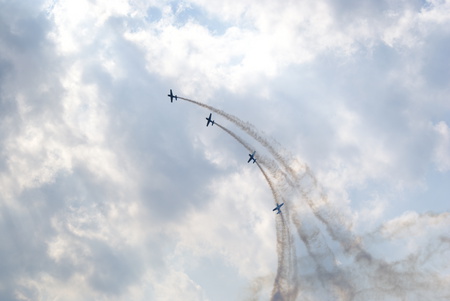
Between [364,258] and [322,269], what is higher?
[364,258]

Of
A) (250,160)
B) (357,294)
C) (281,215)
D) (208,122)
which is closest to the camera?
(357,294)

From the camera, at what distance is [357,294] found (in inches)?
3873

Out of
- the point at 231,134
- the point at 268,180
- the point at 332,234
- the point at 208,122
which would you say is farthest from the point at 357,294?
the point at 208,122

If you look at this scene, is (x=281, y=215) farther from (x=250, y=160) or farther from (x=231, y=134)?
(x=231, y=134)

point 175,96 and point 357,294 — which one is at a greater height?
point 175,96

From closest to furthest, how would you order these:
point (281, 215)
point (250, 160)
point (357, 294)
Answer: point (357, 294), point (281, 215), point (250, 160)

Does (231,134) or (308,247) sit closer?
(308,247)

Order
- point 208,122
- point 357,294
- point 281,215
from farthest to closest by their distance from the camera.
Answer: point 208,122 → point 281,215 → point 357,294

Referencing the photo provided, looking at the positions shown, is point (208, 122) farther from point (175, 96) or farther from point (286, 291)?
point (286, 291)

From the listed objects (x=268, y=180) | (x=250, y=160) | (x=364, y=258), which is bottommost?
(x=364, y=258)

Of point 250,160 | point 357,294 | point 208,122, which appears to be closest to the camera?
point 357,294

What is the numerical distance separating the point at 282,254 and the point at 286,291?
12083 millimetres

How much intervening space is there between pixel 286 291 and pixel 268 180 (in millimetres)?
34166

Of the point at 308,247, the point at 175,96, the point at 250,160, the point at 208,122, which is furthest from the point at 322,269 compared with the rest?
the point at 175,96
